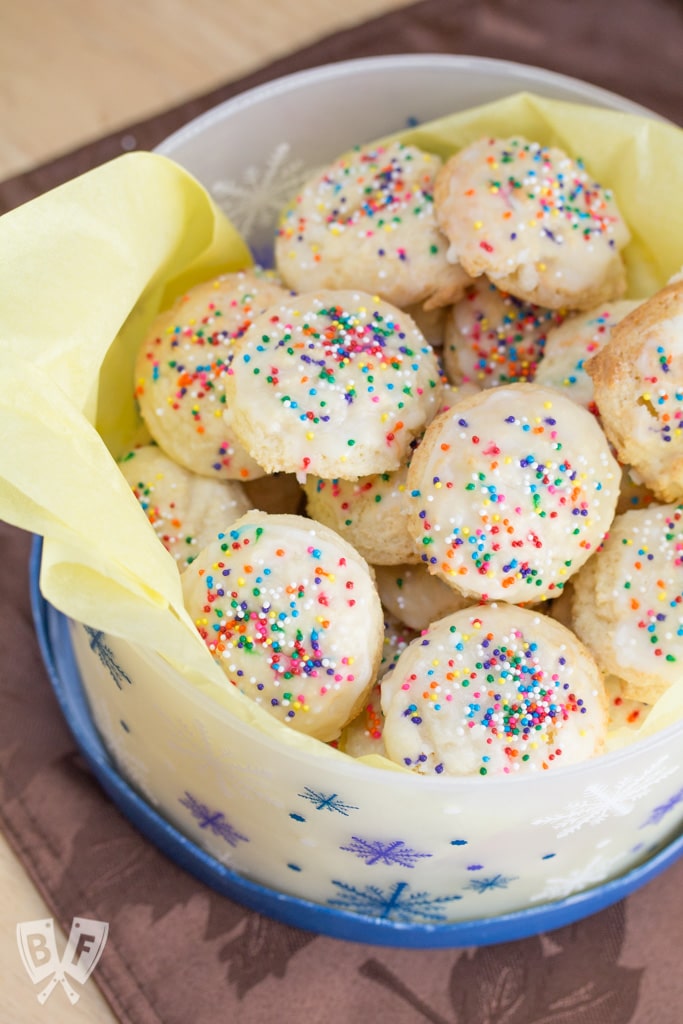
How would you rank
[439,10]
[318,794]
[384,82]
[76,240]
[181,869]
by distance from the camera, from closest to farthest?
[318,794] → [76,240] → [181,869] → [384,82] → [439,10]

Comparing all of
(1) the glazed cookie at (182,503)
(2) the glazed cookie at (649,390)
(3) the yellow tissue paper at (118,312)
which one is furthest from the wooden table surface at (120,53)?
(2) the glazed cookie at (649,390)

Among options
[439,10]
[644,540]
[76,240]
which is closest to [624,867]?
[644,540]

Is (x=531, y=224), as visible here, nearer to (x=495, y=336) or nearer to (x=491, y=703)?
(x=495, y=336)

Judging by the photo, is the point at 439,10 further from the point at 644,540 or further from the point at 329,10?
the point at 644,540

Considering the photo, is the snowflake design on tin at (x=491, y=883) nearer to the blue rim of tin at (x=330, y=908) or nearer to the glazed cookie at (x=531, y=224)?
the blue rim of tin at (x=330, y=908)

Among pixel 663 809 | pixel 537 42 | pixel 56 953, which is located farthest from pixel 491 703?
pixel 537 42
